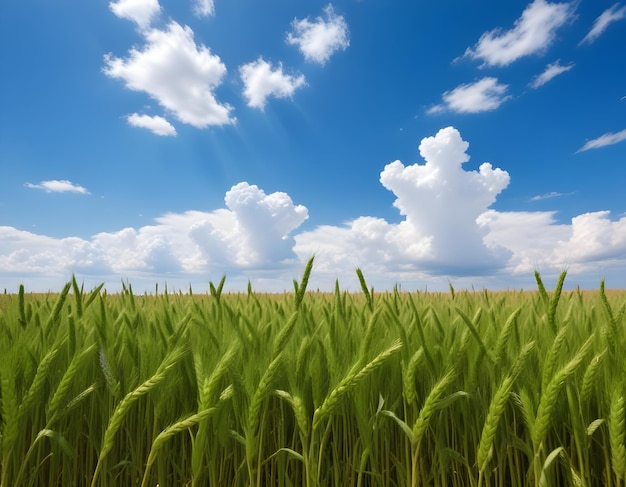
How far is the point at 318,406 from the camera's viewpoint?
4.68 feet

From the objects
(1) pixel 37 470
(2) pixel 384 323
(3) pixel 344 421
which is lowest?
(1) pixel 37 470

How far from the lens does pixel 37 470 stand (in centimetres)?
161

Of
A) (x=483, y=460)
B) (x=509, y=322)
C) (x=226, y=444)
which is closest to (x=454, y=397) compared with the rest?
(x=483, y=460)

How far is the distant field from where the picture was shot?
53.7 inches

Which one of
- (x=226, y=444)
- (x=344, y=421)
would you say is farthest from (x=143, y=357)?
(x=344, y=421)

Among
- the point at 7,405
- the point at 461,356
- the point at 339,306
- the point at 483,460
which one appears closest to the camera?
the point at 483,460

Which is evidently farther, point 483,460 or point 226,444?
point 226,444

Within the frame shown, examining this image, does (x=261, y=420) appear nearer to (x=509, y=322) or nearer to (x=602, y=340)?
(x=509, y=322)

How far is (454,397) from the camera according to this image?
1374mm

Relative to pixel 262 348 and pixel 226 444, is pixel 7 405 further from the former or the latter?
pixel 262 348

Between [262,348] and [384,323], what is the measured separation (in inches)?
21.0

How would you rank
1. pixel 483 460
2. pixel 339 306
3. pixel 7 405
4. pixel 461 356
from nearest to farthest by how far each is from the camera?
pixel 483 460 < pixel 7 405 < pixel 461 356 < pixel 339 306

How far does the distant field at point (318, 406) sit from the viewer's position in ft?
4.47

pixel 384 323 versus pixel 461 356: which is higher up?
pixel 384 323
